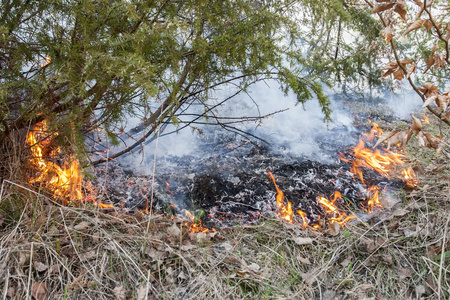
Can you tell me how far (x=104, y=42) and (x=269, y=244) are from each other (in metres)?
1.85

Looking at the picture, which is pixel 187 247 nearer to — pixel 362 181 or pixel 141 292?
pixel 141 292

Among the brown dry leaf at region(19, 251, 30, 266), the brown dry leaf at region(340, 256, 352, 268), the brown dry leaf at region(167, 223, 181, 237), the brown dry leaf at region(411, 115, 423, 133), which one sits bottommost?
the brown dry leaf at region(340, 256, 352, 268)

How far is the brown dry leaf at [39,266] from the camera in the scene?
1.97 metres

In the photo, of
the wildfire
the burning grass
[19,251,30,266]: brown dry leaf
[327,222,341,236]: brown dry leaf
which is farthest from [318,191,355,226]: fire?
[19,251,30,266]: brown dry leaf

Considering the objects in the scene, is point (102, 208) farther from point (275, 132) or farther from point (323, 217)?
point (275, 132)

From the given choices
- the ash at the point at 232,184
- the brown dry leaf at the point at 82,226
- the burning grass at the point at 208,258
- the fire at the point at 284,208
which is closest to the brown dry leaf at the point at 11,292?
the burning grass at the point at 208,258

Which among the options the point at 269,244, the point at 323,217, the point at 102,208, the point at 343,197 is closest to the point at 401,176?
the point at 343,197

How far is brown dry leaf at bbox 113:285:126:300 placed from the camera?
75.1 inches

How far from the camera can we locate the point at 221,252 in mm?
2367

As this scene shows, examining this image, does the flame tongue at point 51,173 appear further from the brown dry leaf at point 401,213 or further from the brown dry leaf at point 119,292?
the brown dry leaf at point 401,213

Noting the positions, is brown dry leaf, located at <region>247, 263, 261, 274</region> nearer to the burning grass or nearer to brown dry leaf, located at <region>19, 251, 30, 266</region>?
the burning grass

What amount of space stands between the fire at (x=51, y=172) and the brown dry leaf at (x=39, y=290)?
35.8 inches

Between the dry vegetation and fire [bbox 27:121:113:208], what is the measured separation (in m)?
0.21

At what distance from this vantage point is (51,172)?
2869mm
